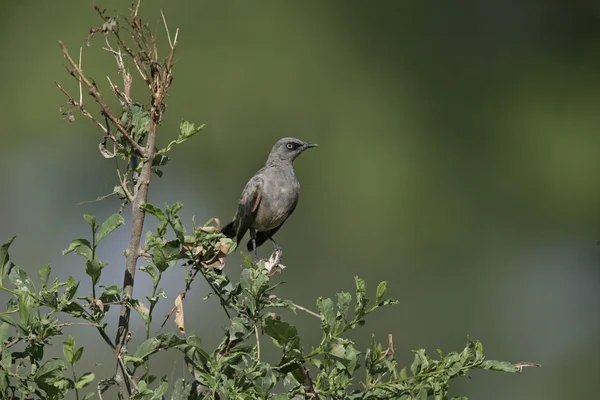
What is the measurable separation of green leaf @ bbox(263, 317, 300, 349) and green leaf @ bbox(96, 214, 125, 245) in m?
0.36

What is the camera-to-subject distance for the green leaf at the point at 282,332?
5.47 ft

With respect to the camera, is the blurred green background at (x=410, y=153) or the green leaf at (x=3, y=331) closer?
the green leaf at (x=3, y=331)

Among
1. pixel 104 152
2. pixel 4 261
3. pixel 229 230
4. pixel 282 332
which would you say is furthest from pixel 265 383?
pixel 229 230

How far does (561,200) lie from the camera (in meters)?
7.66

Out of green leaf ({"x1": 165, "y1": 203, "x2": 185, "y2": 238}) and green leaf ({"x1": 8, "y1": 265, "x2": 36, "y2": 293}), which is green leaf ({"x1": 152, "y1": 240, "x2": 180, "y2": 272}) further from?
green leaf ({"x1": 8, "y1": 265, "x2": 36, "y2": 293})

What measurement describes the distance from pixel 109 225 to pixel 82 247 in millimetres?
74

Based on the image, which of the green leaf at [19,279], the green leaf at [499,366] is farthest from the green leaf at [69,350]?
the green leaf at [499,366]

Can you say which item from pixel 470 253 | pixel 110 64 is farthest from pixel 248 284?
pixel 470 253

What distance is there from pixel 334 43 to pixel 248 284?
6212 millimetres

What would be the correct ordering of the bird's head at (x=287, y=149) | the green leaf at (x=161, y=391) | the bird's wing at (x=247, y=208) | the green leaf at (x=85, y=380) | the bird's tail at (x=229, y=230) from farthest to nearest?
the bird's head at (x=287, y=149) → the bird's tail at (x=229, y=230) → the bird's wing at (x=247, y=208) → the green leaf at (x=85, y=380) → the green leaf at (x=161, y=391)

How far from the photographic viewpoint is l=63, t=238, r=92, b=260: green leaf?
1689mm

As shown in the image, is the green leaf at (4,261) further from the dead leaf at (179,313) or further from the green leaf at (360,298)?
the green leaf at (360,298)

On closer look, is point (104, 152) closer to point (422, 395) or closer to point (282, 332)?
point (282, 332)

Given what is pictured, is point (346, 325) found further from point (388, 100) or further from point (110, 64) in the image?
point (388, 100)
